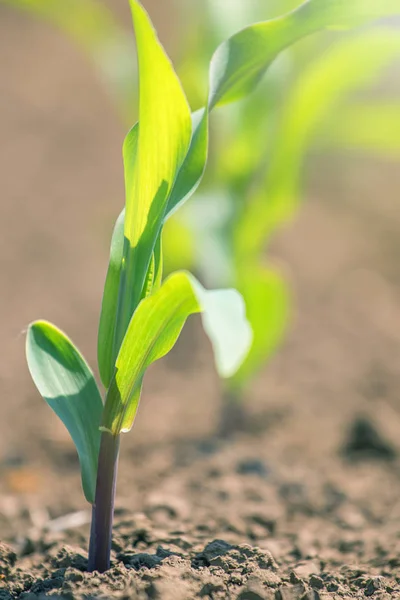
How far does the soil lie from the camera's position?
37.4 inches

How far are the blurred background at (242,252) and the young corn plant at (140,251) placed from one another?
1.65ft

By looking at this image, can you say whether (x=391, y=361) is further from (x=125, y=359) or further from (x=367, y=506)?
(x=125, y=359)

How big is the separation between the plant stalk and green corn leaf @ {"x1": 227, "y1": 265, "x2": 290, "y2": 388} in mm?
895

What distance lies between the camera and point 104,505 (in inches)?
34.4

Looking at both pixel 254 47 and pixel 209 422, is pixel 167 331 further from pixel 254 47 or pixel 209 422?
pixel 209 422

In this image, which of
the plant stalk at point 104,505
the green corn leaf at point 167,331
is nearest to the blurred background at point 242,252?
the plant stalk at point 104,505

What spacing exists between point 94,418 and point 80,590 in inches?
7.3

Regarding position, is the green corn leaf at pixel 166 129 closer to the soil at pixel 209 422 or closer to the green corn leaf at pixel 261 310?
the soil at pixel 209 422

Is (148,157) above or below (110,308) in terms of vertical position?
above

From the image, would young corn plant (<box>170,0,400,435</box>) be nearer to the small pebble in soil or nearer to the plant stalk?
the small pebble in soil

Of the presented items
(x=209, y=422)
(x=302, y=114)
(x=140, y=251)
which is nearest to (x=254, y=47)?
(x=140, y=251)

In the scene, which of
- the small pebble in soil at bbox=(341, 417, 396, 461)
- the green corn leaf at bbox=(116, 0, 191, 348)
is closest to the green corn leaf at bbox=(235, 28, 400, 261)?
the small pebble in soil at bbox=(341, 417, 396, 461)

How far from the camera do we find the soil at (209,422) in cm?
95

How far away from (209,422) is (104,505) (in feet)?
3.65
